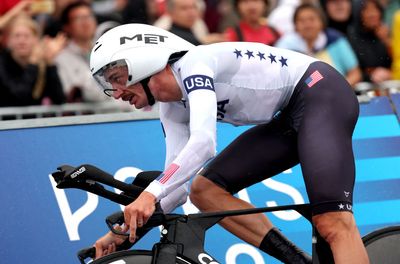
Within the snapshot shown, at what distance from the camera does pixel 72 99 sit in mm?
10062

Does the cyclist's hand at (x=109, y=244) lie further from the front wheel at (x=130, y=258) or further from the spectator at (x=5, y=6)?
the spectator at (x=5, y=6)

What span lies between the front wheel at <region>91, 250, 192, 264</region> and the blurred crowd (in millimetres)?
3963

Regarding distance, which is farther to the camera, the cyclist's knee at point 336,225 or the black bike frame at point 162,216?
the cyclist's knee at point 336,225

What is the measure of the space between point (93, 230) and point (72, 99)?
2.55 meters

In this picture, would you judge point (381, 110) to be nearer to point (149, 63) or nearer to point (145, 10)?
point (149, 63)

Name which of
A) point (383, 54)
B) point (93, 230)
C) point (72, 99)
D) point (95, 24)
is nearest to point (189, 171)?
point (93, 230)

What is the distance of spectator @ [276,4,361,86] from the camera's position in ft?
35.7

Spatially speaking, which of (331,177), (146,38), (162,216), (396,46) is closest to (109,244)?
(162,216)

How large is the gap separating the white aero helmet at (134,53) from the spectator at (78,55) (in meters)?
3.83

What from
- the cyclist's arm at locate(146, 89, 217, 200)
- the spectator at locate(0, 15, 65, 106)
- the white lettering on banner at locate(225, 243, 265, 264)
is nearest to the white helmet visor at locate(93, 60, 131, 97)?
the cyclist's arm at locate(146, 89, 217, 200)

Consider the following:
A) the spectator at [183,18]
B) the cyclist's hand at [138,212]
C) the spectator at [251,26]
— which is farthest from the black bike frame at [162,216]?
the spectator at [251,26]

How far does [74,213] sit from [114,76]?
1.85 metres

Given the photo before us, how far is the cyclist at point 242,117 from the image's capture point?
5938 mm

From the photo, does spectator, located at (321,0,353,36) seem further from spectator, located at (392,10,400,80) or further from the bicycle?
the bicycle
